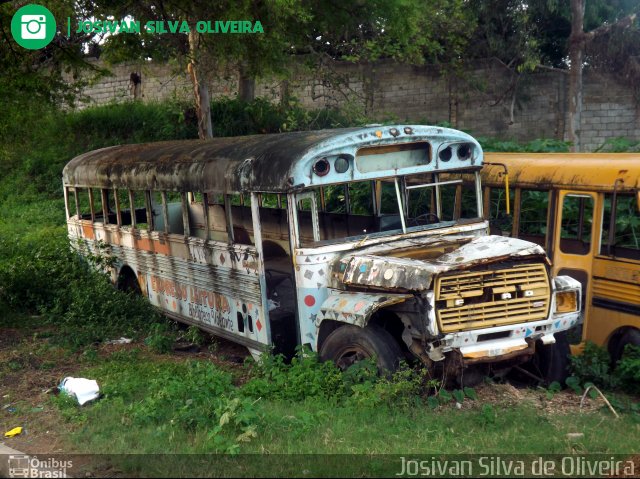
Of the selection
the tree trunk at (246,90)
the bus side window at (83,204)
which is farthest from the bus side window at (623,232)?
the tree trunk at (246,90)

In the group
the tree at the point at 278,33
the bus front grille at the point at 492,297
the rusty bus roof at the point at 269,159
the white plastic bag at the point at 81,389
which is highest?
the tree at the point at 278,33

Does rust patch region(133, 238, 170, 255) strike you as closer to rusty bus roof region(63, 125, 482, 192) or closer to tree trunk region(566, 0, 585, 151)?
rusty bus roof region(63, 125, 482, 192)

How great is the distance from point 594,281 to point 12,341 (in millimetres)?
7298

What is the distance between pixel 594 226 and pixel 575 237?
589 millimetres

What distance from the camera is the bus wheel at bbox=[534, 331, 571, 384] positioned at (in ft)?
24.6

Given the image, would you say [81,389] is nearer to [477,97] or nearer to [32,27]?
[32,27]

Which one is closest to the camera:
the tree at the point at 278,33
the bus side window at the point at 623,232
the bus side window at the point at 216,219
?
the bus side window at the point at 623,232

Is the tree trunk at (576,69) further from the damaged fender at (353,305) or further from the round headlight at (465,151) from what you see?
the damaged fender at (353,305)

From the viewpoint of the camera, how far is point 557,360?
296 inches

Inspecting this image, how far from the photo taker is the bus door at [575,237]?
813cm

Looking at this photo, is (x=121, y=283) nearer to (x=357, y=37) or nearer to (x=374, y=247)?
(x=374, y=247)

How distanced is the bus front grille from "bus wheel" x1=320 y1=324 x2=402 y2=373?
551mm

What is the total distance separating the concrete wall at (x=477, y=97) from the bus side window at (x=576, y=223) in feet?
35.2

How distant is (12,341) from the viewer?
10.3m
